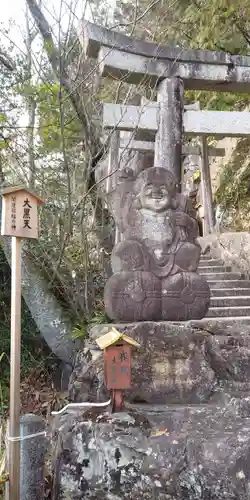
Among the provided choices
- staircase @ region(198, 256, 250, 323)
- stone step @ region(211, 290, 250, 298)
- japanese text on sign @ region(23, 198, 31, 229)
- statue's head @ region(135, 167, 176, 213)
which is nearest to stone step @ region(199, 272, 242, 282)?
staircase @ region(198, 256, 250, 323)

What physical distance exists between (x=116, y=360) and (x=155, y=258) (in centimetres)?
152

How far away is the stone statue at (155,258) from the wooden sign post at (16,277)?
1127 millimetres

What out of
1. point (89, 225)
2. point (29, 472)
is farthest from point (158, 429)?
point (89, 225)

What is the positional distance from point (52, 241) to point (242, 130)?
3.19m

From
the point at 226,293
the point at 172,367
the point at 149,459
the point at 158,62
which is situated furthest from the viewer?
the point at 226,293

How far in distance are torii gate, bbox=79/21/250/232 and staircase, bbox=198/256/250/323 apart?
1.73m

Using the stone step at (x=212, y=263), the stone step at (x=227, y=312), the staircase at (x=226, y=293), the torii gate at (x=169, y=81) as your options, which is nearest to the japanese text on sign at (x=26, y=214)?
the staircase at (x=226, y=293)

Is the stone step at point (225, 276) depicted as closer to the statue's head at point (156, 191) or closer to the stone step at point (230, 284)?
the stone step at point (230, 284)

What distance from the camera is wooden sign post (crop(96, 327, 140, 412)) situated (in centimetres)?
321

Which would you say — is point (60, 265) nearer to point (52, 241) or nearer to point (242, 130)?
point (52, 241)

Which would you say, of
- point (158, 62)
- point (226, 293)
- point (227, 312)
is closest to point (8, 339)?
point (226, 293)

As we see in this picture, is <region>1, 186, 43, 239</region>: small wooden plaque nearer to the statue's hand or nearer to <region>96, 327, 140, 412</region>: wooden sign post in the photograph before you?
<region>96, 327, 140, 412</region>: wooden sign post

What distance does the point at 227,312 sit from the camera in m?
5.75

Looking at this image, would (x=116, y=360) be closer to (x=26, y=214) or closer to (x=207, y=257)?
(x=26, y=214)
